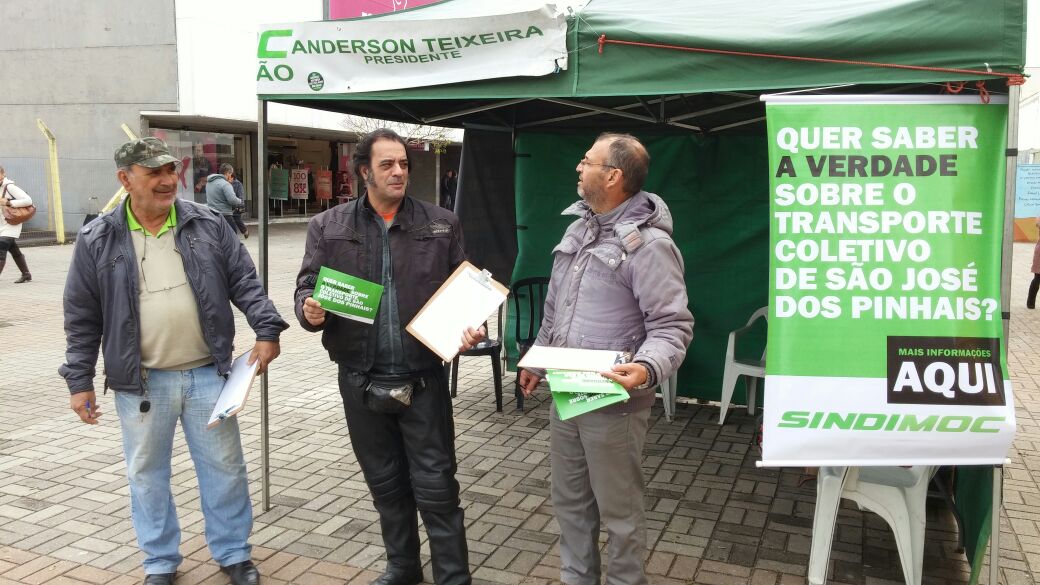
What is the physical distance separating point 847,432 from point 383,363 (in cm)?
170

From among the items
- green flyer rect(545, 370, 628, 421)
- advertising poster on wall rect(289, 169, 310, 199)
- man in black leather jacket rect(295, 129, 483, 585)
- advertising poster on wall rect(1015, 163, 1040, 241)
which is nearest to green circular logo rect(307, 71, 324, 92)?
man in black leather jacket rect(295, 129, 483, 585)

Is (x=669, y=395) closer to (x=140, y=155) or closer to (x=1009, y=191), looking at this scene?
(x=1009, y=191)

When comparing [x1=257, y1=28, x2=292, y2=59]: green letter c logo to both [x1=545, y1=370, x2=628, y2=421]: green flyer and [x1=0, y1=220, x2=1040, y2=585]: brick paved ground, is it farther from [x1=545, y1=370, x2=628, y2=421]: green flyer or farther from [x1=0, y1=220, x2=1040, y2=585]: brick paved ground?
[x1=0, y1=220, x2=1040, y2=585]: brick paved ground

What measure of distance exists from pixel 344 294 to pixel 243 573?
1.32 meters

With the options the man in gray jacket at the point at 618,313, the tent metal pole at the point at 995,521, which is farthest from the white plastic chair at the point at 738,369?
the man in gray jacket at the point at 618,313

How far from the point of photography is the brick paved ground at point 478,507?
3645 mm

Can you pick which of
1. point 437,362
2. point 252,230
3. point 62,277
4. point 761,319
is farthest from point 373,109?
point 252,230

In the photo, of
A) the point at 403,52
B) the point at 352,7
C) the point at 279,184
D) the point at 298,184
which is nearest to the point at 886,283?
the point at 403,52

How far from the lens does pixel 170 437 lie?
10.9 feet

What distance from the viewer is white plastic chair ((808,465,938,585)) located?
10.5 feet

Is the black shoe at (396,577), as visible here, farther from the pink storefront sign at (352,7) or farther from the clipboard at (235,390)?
the pink storefront sign at (352,7)

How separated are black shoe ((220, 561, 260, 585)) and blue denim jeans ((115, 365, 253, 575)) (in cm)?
3

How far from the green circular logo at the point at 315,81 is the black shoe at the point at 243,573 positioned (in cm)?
210

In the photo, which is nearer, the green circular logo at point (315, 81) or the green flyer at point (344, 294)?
the green flyer at point (344, 294)
